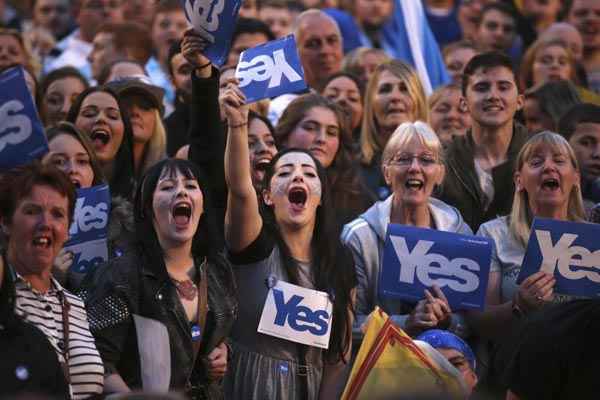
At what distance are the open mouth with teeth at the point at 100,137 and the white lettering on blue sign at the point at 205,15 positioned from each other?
5.54 ft

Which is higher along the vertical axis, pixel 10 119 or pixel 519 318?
pixel 10 119

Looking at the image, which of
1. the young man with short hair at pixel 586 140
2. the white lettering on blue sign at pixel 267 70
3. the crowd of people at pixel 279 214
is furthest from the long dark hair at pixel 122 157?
the young man with short hair at pixel 586 140

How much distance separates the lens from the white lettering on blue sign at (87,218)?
7762 mm

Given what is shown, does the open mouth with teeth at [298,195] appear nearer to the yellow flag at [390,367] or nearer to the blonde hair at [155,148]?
the yellow flag at [390,367]

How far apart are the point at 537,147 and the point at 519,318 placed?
1.05 metres

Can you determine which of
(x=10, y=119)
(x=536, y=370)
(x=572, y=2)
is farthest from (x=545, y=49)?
(x=536, y=370)

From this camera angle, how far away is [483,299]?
7746 mm

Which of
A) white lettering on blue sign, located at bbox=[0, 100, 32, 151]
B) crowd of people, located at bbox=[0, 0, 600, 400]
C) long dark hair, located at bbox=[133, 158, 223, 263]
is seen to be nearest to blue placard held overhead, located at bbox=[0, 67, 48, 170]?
white lettering on blue sign, located at bbox=[0, 100, 32, 151]

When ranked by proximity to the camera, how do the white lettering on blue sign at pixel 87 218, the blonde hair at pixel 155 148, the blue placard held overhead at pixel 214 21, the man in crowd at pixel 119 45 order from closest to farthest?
the blue placard held overhead at pixel 214 21 < the white lettering on blue sign at pixel 87 218 < the blonde hair at pixel 155 148 < the man in crowd at pixel 119 45

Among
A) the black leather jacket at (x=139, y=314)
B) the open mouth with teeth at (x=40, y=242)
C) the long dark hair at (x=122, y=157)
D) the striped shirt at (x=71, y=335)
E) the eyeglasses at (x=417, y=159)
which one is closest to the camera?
the striped shirt at (x=71, y=335)

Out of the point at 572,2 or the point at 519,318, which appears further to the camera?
the point at 572,2

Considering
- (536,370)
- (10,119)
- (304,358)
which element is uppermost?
(10,119)

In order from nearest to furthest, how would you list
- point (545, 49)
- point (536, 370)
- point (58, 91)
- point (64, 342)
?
point (536, 370) < point (64, 342) < point (58, 91) < point (545, 49)

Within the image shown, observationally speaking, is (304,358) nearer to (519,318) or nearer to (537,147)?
(519,318)
